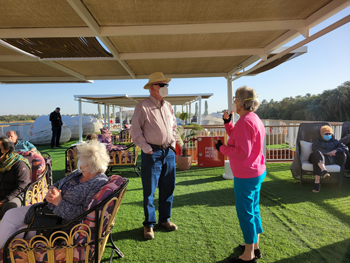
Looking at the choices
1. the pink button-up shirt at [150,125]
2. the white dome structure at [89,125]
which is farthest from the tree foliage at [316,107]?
the pink button-up shirt at [150,125]

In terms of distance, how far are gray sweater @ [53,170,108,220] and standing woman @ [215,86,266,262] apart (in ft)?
3.97

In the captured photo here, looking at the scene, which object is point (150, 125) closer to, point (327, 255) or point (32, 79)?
point (327, 255)

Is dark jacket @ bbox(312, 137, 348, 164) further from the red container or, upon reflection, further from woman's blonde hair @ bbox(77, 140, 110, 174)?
woman's blonde hair @ bbox(77, 140, 110, 174)

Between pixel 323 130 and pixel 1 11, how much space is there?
5799 mm

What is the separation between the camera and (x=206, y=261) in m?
2.52

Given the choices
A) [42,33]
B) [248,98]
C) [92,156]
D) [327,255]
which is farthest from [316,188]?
[42,33]

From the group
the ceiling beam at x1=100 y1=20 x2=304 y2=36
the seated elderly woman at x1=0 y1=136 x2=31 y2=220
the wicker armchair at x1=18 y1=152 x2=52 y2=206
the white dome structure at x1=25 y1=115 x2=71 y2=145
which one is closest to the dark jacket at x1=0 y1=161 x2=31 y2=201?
the seated elderly woman at x1=0 y1=136 x2=31 y2=220

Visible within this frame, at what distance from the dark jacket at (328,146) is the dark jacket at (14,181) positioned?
5294 mm

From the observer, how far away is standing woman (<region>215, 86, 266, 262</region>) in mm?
2209

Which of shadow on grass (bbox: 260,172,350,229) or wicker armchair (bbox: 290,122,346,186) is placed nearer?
shadow on grass (bbox: 260,172,350,229)

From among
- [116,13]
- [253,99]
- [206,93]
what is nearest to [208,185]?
[253,99]

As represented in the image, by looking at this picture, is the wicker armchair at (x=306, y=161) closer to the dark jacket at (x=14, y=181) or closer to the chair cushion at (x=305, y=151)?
the chair cushion at (x=305, y=151)

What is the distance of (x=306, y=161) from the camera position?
5.23 m

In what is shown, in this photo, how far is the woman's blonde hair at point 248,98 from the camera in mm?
2293
